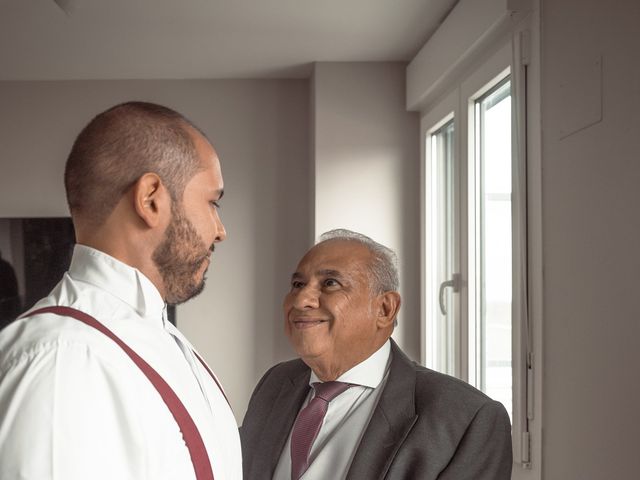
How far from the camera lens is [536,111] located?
235cm

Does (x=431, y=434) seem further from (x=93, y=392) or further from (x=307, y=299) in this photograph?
(x=93, y=392)

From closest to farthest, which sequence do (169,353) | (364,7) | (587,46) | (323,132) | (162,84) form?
(169,353) < (587,46) < (364,7) < (323,132) < (162,84)

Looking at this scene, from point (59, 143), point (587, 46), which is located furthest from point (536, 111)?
point (59, 143)

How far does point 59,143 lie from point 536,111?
3.14 metres

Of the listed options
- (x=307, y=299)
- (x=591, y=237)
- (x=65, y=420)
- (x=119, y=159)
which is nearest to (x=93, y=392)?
(x=65, y=420)

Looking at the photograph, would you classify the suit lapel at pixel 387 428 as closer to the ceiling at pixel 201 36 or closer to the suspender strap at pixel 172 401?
the suspender strap at pixel 172 401

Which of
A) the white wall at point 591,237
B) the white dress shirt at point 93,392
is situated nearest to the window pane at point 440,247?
the white wall at point 591,237

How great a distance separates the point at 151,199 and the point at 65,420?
320 mm

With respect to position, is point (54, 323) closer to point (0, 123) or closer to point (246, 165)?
point (246, 165)

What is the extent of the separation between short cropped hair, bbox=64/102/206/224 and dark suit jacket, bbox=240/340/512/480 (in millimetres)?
792

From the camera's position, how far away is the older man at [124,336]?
886mm

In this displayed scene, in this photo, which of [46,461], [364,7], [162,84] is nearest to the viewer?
[46,461]

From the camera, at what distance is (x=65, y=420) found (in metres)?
0.88

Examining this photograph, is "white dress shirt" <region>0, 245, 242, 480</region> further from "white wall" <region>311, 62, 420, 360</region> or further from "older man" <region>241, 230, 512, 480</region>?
"white wall" <region>311, 62, 420, 360</region>
